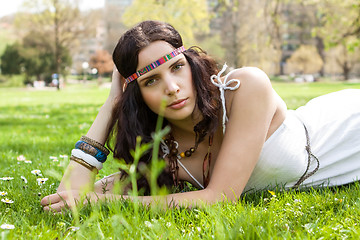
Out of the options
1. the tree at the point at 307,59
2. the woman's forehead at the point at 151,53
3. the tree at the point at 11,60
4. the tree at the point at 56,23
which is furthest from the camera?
the tree at the point at 307,59

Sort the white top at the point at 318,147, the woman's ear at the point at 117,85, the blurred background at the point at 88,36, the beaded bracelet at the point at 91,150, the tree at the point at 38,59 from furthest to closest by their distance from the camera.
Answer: the tree at the point at 38,59 < the blurred background at the point at 88,36 < the woman's ear at the point at 117,85 < the beaded bracelet at the point at 91,150 < the white top at the point at 318,147

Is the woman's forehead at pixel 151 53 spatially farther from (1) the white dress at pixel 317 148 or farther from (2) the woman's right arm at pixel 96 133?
(1) the white dress at pixel 317 148

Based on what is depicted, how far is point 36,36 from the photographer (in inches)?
1511

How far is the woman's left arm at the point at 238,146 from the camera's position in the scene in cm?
212

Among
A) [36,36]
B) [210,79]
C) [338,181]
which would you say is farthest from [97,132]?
[36,36]

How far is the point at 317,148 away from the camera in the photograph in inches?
104

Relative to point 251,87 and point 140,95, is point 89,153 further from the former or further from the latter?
point 251,87

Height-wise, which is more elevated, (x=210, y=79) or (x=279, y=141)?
(x=210, y=79)

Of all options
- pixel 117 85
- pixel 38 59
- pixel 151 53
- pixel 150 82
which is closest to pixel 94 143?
pixel 117 85

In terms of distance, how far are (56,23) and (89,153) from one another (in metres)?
33.6

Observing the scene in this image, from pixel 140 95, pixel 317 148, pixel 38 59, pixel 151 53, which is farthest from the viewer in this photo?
pixel 38 59

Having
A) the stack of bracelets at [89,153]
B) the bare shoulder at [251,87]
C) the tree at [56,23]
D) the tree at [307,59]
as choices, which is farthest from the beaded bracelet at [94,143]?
the tree at [307,59]

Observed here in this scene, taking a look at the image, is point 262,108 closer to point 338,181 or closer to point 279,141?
point 279,141

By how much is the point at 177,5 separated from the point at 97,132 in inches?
929
